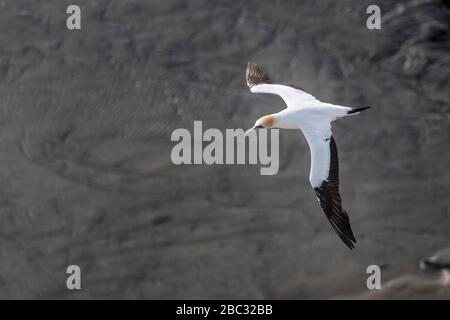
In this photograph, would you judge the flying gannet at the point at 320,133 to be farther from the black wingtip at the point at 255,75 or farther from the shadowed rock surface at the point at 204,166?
the shadowed rock surface at the point at 204,166

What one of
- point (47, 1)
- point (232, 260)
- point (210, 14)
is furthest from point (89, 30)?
point (232, 260)

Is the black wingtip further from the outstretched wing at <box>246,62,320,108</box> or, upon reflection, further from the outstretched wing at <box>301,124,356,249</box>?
the outstretched wing at <box>301,124,356,249</box>

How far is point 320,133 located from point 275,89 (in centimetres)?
64

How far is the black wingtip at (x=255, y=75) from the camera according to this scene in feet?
24.7

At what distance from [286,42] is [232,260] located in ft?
5.75

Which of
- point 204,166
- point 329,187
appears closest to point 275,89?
point 204,166

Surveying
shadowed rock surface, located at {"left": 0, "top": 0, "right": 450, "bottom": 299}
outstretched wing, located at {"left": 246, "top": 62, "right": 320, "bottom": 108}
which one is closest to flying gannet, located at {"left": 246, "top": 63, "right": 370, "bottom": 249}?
outstretched wing, located at {"left": 246, "top": 62, "right": 320, "bottom": 108}

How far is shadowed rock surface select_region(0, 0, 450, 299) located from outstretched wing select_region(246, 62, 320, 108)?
0.19m

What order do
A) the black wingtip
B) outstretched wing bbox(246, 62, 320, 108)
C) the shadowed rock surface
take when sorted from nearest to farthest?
outstretched wing bbox(246, 62, 320, 108) < the shadowed rock surface < the black wingtip

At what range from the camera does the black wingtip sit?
7531 millimetres

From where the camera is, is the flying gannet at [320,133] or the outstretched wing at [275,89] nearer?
the flying gannet at [320,133]

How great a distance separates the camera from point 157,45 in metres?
7.94

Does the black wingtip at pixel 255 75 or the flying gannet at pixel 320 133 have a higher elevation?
the black wingtip at pixel 255 75

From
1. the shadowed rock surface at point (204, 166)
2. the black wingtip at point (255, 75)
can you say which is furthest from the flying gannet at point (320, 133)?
the shadowed rock surface at point (204, 166)
